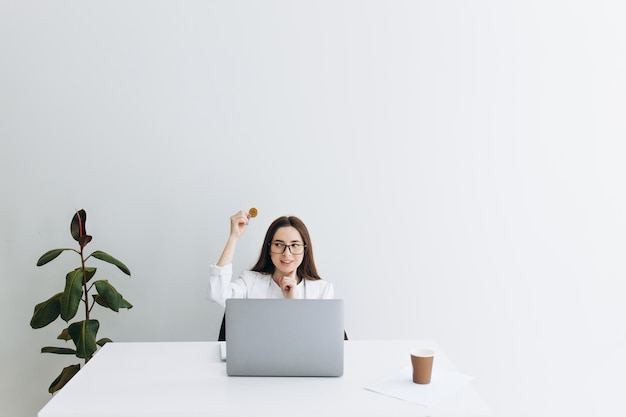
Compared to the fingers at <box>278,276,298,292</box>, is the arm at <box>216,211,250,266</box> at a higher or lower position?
higher

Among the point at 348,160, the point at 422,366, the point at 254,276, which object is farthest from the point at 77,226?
the point at 422,366

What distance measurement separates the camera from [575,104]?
3.24 meters

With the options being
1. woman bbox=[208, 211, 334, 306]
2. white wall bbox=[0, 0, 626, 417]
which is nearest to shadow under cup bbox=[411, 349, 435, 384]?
woman bbox=[208, 211, 334, 306]

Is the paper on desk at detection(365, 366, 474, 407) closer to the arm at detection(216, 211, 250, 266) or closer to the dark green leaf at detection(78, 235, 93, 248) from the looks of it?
the arm at detection(216, 211, 250, 266)

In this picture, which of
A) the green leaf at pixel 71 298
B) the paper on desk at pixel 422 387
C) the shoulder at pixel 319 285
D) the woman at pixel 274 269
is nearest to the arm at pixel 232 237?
the woman at pixel 274 269

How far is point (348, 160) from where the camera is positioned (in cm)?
322

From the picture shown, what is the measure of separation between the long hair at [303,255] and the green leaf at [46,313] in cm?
91

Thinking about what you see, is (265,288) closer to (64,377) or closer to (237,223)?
(237,223)

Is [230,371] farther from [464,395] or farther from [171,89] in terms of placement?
[171,89]

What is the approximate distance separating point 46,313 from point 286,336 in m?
1.43

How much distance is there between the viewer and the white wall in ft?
10.4

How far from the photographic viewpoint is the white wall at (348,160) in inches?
125

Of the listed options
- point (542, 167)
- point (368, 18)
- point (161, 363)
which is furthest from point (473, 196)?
point (161, 363)

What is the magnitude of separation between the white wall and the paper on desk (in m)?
1.32
